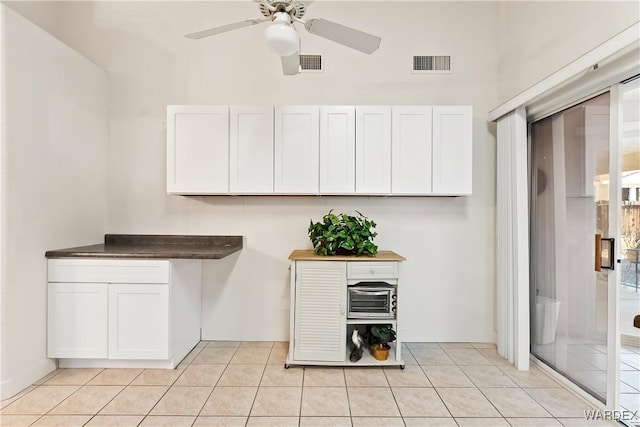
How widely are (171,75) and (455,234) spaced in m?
3.24

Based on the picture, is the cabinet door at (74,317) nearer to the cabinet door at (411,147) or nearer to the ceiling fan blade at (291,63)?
the ceiling fan blade at (291,63)

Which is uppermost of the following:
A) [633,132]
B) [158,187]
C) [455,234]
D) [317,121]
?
[317,121]

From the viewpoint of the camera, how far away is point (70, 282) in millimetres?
2762

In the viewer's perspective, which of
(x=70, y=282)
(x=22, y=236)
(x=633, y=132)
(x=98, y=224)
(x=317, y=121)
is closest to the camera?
(x=633, y=132)

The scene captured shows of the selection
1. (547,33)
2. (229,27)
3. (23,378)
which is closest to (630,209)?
(547,33)

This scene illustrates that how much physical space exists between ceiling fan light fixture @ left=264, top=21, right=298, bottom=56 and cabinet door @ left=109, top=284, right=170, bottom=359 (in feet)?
6.47

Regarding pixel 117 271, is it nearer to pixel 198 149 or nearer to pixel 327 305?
pixel 198 149

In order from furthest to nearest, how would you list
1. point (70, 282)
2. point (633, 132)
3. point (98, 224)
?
1. point (98, 224)
2. point (70, 282)
3. point (633, 132)

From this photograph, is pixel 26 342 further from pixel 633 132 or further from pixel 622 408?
pixel 633 132

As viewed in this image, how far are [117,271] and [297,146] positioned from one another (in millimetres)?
Result: 1773

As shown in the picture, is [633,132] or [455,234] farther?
[455,234]

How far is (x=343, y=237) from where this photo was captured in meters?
2.97

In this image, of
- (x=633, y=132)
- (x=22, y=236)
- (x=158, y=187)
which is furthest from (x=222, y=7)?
(x=633, y=132)

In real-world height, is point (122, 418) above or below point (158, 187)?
below
